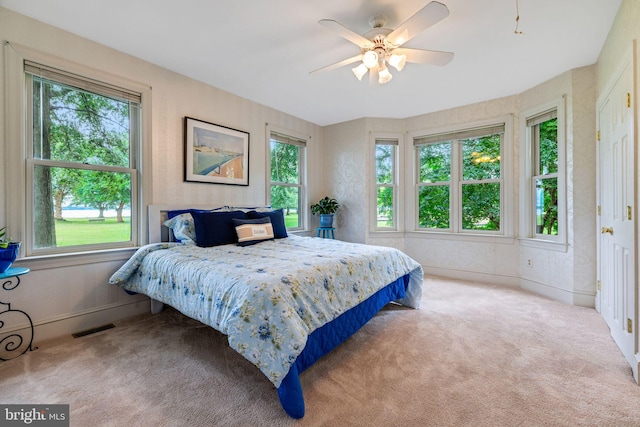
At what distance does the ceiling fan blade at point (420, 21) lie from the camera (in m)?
1.67

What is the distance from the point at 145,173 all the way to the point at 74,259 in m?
0.97

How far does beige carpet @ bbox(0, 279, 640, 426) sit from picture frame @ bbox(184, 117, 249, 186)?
5.50 ft

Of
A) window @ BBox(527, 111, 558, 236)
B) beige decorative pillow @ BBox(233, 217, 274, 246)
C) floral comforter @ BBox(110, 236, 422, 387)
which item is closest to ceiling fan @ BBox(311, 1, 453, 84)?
floral comforter @ BBox(110, 236, 422, 387)

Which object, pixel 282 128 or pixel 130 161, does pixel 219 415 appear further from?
pixel 282 128

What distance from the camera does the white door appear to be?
1821 millimetres

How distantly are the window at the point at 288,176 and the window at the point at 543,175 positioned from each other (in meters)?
3.17

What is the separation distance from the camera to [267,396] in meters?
1.59

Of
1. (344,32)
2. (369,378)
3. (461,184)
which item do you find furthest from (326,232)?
(344,32)

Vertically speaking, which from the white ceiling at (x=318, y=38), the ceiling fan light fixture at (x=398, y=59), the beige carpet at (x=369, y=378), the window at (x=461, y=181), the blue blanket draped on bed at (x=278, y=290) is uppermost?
the white ceiling at (x=318, y=38)

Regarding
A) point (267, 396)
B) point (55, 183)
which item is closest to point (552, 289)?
point (267, 396)

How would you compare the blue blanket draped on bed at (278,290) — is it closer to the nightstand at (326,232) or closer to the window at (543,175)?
the nightstand at (326,232)

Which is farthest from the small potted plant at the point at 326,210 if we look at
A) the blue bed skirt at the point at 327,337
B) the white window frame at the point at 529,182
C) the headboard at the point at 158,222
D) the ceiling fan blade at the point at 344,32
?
the ceiling fan blade at the point at 344,32

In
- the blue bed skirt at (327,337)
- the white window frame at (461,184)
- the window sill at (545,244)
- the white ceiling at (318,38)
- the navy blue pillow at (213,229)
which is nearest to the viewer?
the blue bed skirt at (327,337)

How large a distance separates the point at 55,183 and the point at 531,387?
3.82 metres
